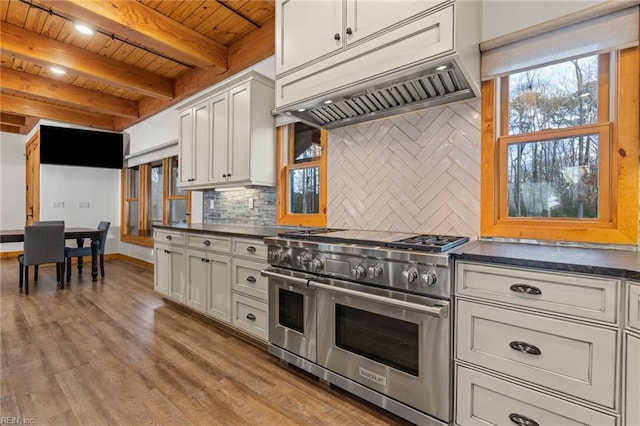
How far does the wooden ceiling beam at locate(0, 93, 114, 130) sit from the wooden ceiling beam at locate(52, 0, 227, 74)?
12.0 feet

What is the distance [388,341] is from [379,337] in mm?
56

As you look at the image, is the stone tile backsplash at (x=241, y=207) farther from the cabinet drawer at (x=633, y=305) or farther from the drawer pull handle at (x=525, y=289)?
the cabinet drawer at (x=633, y=305)

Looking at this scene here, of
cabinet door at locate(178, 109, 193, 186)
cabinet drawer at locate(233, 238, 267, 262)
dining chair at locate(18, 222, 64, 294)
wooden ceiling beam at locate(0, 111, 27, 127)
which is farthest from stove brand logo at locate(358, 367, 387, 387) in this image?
wooden ceiling beam at locate(0, 111, 27, 127)

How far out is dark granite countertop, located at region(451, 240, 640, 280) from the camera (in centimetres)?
118

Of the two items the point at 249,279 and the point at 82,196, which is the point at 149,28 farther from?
the point at 82,196

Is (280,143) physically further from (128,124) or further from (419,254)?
(128,124)

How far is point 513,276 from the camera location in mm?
1388

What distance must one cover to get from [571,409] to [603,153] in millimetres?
1330

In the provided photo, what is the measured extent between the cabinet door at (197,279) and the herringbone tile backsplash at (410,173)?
4.37ft

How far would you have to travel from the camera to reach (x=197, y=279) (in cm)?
316

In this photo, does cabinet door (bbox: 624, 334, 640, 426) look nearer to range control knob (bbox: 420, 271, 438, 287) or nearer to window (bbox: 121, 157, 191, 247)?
range control knob (bbox: 420, 271, 438, 287)

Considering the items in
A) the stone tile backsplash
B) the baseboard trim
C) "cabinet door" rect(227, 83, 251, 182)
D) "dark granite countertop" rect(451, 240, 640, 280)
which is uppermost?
"cabinet door" rect(227, 83, 251, 182)

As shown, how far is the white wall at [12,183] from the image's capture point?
22.7 ft

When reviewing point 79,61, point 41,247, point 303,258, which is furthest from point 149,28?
point 41,247
